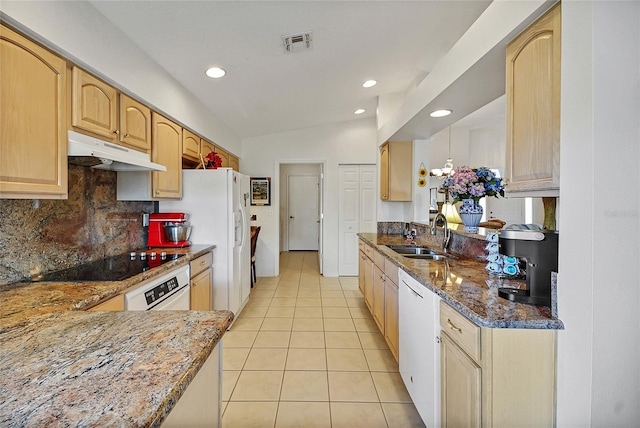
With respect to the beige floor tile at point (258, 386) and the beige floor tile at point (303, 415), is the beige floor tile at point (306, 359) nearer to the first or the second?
the beige floor tile at point (258, 386)

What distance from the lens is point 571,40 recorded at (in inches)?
39.3

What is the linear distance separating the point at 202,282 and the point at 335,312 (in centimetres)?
159

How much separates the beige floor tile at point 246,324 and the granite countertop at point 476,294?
1.73 meters

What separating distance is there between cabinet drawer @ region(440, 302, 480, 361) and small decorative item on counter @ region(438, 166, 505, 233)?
3.62ft

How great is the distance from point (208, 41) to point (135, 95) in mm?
652

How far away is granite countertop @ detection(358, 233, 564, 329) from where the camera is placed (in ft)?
3.42

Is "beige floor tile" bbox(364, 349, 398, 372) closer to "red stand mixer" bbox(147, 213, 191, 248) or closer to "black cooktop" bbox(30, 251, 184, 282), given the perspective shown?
"black cooktop" bbox(30, 251, 184, 282)

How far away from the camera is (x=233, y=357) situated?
2.41 meters

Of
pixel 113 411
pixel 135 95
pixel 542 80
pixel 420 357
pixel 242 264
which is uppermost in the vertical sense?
pixel 135 95

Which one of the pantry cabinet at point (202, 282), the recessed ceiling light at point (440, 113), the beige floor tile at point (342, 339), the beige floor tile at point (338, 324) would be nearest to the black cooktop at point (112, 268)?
the pantry cabinet at point (202, 282)

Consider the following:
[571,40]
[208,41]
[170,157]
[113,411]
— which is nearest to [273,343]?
[170,157]

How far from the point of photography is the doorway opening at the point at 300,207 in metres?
7.69

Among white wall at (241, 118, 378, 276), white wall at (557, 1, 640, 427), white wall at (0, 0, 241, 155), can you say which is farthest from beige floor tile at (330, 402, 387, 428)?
white wall at (241, 118, 378, 276)

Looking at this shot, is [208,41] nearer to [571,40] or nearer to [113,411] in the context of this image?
[571,40]
